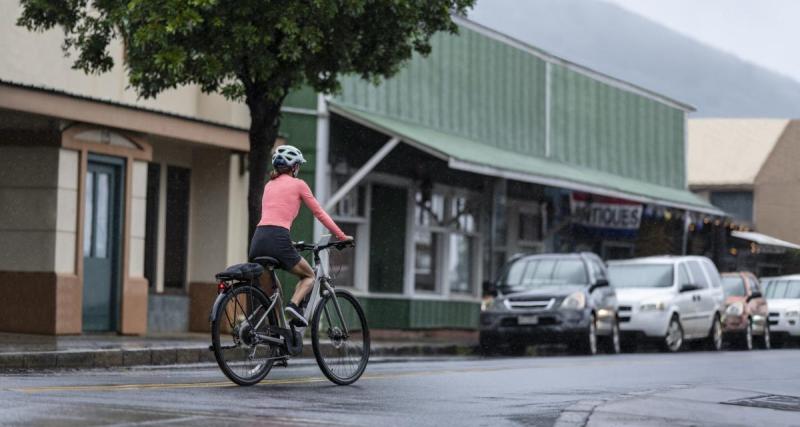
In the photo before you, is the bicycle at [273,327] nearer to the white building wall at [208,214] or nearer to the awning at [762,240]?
the white building wall at [208,214]

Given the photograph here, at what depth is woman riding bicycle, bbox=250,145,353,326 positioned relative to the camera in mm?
12109

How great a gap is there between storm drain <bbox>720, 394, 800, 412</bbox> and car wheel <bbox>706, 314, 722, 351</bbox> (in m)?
15.6

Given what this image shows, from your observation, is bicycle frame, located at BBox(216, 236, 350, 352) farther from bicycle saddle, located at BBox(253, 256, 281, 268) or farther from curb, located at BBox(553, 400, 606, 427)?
curb, located at BBox(553, 400, 606, 427)

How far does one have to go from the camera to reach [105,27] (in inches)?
783

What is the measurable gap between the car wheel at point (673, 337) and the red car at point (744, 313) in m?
3.09

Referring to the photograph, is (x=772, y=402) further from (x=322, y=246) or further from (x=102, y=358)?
(x=102, y=358)

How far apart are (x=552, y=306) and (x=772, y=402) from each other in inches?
454

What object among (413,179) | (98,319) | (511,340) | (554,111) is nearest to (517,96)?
(554,111)

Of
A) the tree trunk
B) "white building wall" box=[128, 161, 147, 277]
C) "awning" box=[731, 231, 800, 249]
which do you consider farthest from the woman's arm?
"awning" box=[731, 231, 800, 249]

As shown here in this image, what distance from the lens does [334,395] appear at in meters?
11.6

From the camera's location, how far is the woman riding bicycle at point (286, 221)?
12109mm

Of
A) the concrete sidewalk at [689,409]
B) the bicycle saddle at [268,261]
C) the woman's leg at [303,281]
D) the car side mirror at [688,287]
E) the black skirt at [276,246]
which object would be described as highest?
the black skirt at [276,246]

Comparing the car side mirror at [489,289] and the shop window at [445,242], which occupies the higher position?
the shop window at [445,242]

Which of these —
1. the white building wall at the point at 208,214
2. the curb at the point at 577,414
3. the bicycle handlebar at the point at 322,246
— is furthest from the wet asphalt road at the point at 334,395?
the white building wall at the point at 208,214
